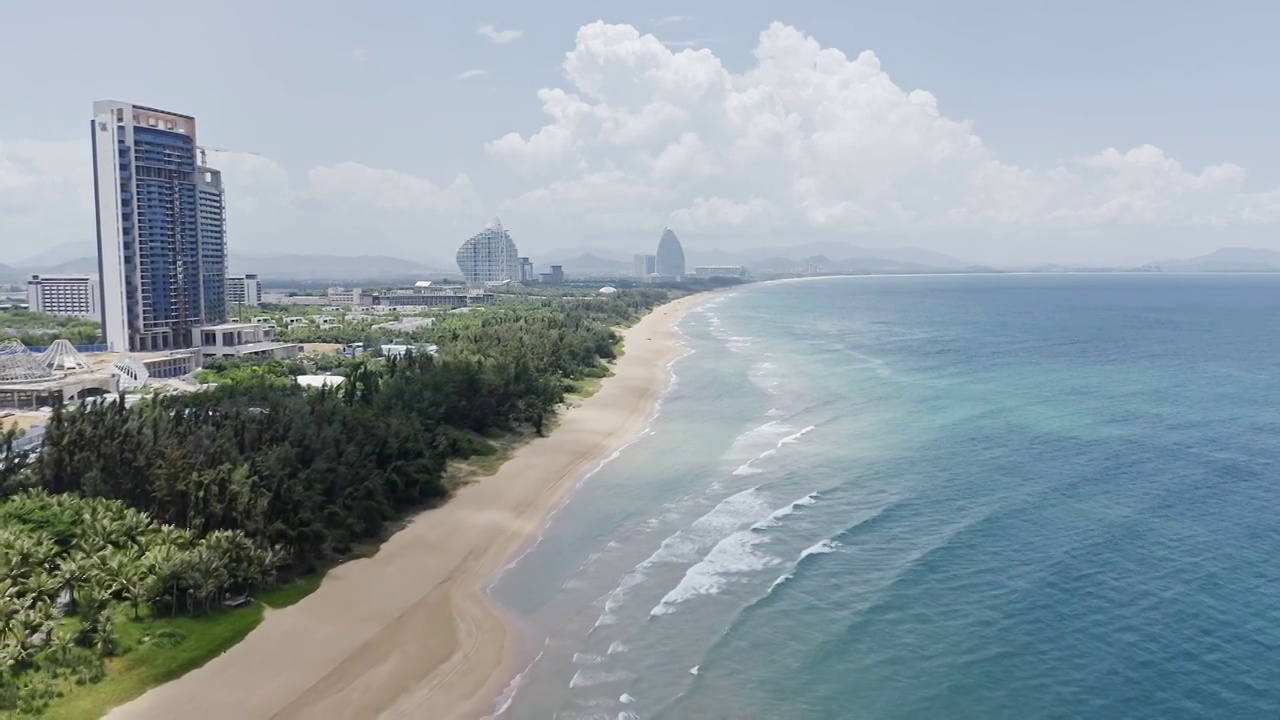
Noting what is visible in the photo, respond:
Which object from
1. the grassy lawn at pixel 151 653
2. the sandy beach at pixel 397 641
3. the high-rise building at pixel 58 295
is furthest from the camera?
the high-rise building at pixel 58 295

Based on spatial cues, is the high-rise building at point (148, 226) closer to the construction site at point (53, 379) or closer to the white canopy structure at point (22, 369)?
→ the construction site at point (53, 379)

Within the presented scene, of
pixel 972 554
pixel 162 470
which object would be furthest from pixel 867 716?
pixel 162 470

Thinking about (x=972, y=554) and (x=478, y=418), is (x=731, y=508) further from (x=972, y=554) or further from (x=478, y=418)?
(x=478, y=418)

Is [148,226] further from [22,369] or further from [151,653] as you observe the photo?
[151,653]

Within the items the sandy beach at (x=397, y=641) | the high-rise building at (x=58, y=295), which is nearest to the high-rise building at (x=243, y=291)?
the high-rise building at (x=58, y=295)

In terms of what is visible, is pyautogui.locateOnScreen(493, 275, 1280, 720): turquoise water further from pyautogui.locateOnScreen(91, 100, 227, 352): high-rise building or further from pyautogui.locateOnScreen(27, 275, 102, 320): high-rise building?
pyautogui.locateOnScreen(27, 275, 102, 320): high-rise building

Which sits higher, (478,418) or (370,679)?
(478,418)

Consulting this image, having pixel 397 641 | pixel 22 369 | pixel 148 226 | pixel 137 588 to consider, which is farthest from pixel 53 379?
pixel 397 641
